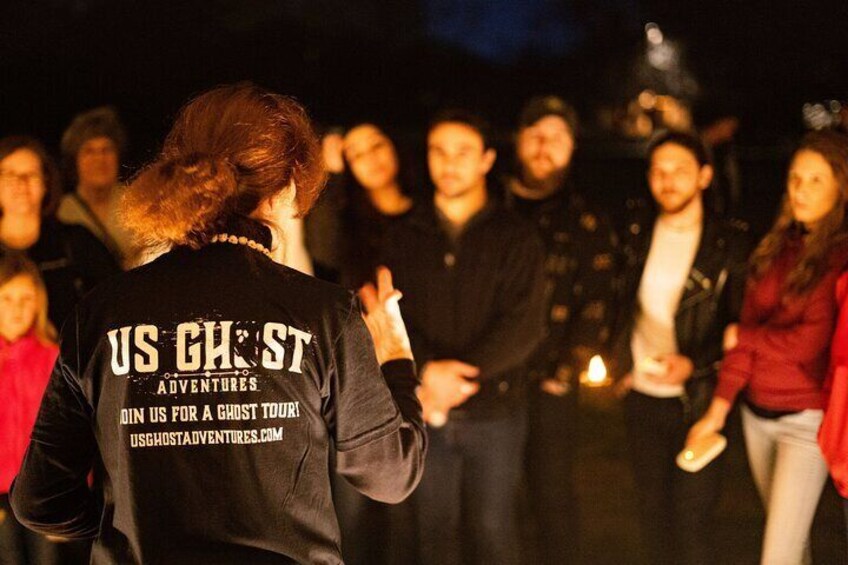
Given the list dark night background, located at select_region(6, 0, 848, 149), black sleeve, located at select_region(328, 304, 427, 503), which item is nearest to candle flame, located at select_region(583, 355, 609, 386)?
black sleeve, located at select_region(328, 304, 427, 503)

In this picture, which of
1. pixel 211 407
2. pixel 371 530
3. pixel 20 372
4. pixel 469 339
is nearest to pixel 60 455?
pixel 211 407

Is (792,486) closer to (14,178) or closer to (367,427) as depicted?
(367,427)

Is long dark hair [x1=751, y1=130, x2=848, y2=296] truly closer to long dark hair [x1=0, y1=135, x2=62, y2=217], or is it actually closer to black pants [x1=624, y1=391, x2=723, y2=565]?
black pants [x1=624, y1=391, x2=723, y2=565]

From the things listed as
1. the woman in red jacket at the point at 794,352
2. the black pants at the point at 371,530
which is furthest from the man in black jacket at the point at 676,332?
the black pants at the point at 371,530

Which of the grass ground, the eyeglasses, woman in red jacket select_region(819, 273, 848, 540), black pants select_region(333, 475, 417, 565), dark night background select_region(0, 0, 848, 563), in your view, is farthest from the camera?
dark night background select_region(0, 0, 848, 563)

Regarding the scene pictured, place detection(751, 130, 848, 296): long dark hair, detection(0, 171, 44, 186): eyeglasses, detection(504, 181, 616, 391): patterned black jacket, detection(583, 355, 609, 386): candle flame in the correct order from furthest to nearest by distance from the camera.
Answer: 1. detection(504, 181, 616, 391): patterned black jacket
2. detection(0, 171, 44, 186): eyeglasses
3. detection(751, 130, 848, 296): long dark hair
4. detection(583, 355, 609, 386): candle flame

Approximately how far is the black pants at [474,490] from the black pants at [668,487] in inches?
20.8

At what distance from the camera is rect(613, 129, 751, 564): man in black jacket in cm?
419

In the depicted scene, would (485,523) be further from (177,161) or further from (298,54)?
(298,54)

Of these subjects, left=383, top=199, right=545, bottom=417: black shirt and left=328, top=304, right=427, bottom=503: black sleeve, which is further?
left=383, top=199, right=545, bottom=417: black shirt

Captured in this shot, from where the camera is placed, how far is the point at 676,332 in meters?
4.27

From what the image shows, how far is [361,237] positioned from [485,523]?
1.44m

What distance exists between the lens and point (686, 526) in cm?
419

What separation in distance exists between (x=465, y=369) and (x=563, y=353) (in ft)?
2.08
